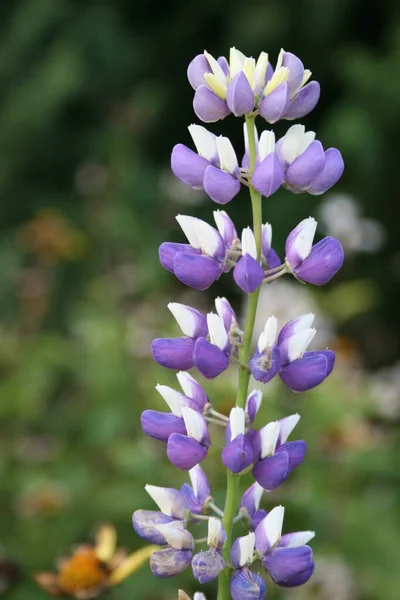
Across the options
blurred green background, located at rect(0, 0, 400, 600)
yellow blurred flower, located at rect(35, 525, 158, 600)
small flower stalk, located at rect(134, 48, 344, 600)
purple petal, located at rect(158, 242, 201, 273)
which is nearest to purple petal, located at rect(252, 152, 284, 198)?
small flower stalk, located at rect(134, 48, 344, 600)

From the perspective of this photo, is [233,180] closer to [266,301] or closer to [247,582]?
[247,582]

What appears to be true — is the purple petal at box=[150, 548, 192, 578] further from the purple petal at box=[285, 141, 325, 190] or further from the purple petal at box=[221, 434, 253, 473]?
the purple petal at box=[285, 141, 325, 190]

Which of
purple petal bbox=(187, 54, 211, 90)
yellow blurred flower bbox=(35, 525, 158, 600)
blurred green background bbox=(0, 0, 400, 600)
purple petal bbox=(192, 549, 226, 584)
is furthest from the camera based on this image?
blurred green background bbox=(0, 0, 400, 600)

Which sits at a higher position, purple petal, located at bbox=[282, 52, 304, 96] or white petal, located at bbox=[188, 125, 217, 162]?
purple petal, located at bbox=[282, 52, 304, 96]

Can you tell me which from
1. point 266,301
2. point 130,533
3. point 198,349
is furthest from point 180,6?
point 198,349

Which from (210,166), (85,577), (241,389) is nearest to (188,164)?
(210,166)

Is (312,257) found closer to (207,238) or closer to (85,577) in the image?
(207,238)
